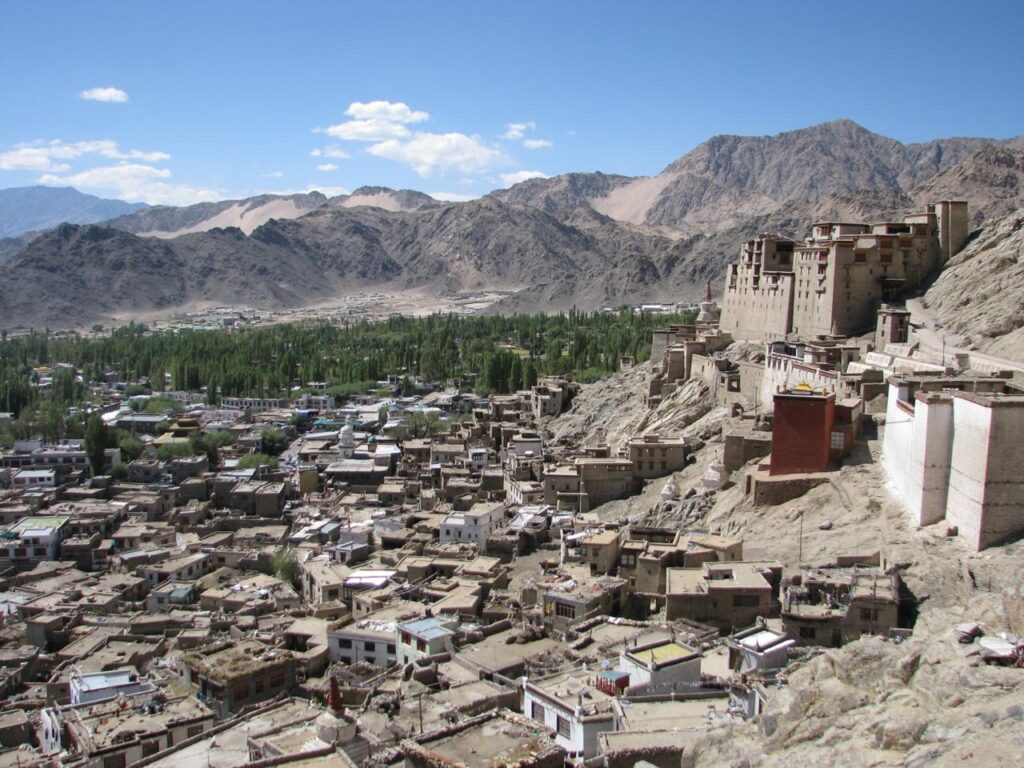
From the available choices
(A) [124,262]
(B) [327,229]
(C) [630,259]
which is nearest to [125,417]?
(C) [630,259]

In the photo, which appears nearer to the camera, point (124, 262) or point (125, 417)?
point (125, 417)

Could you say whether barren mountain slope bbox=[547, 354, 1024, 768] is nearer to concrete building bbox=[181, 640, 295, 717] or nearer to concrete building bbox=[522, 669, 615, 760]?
concrete building bbox=[522, 669, 615, 760]

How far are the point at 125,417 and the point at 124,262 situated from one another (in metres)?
93.4

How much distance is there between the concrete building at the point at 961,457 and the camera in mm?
14141

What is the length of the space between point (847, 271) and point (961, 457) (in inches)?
574

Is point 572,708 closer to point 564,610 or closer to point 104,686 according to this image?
point 564,610

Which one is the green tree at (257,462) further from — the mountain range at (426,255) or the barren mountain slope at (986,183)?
the mountain range at (426,255)

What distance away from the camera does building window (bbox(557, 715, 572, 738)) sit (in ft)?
38.3

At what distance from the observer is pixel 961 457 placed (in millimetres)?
15062

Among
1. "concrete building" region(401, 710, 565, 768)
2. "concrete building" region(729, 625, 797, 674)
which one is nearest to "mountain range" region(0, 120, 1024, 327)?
"concrete building" region(729, 625, 797, 674)

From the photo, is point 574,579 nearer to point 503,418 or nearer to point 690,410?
Answer: point 690,410

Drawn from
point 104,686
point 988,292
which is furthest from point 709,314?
point 104,686

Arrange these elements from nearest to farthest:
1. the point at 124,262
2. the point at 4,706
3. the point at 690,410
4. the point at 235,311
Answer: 1. the point at 4,706
2. the point at 690,410
3. the point at 235,311
4. the point at 124,262

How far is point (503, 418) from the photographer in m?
37.9
